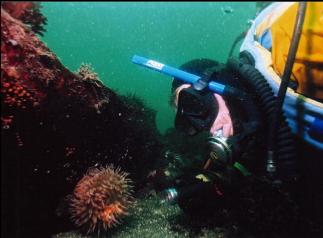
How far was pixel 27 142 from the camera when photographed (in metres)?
3.22

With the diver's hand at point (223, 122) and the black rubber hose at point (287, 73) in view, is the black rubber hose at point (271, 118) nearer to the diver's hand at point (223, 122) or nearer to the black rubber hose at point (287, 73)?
the black rubber hose at point (287, 73)

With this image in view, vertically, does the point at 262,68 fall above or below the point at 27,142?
above

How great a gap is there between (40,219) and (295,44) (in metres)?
3.21

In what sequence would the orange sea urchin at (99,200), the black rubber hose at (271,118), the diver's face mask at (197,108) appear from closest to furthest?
the black rubber hose at (271,118) < the diver's face mask at (197,108) < the orange sea urchin at (99,200)

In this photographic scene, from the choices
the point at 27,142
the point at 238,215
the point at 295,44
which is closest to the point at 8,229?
the point at 27,142

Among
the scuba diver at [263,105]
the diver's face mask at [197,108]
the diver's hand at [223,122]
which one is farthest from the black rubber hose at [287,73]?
the diver's face mask at [197,108]

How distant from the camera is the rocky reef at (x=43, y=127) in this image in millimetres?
2762

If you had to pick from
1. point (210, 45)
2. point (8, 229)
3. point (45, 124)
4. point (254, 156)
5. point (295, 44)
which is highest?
point (295, 44)

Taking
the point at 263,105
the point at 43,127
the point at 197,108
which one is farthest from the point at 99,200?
the point at 263,105

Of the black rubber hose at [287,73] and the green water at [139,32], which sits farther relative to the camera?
the green water at [139,32]

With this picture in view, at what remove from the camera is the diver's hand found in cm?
289

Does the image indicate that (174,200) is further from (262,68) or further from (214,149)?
(262,68)

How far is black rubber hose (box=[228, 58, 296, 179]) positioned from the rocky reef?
5.89 feet

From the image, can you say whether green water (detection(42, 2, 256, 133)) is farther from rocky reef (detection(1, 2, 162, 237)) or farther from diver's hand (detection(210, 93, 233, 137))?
diver's hand (detection(210, 93, 233, 137))
